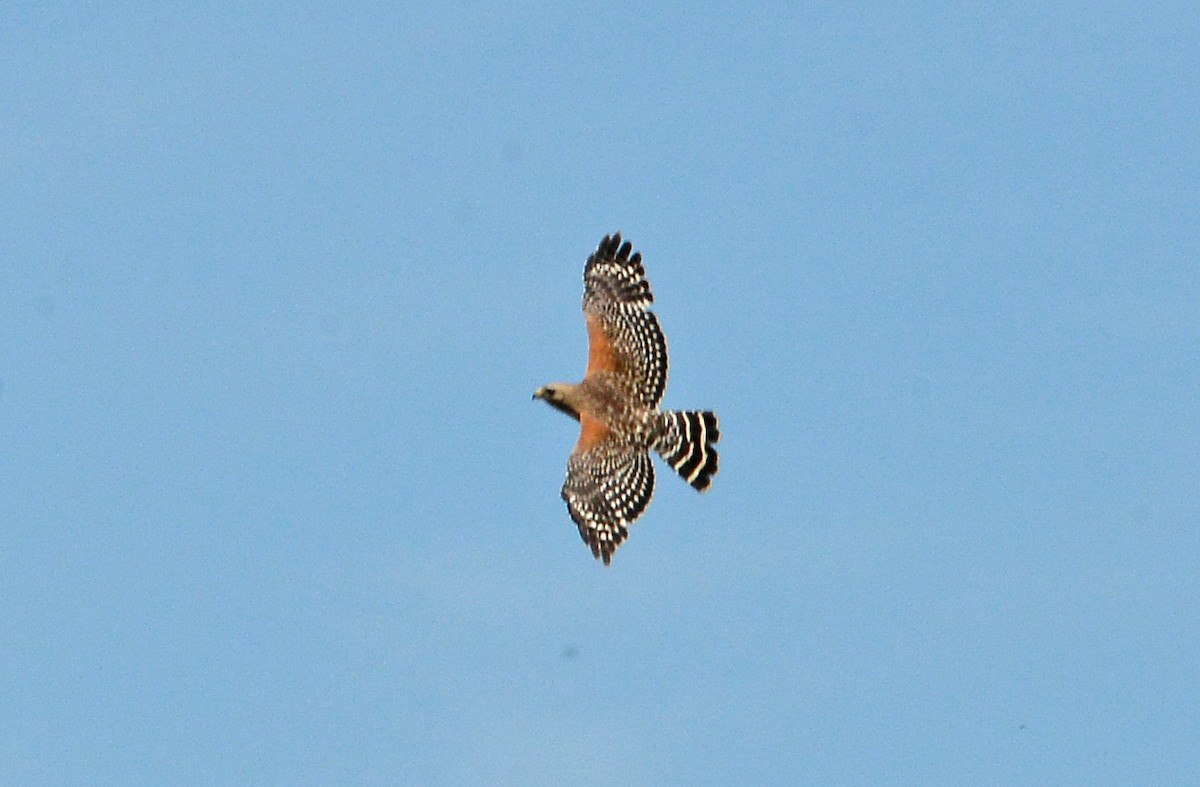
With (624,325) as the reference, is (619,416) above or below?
below

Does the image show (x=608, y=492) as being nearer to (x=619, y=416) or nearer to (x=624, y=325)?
(x=619, y=416)

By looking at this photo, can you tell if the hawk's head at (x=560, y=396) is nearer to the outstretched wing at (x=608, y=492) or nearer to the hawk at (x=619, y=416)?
the hawk at (x=619, y=416)

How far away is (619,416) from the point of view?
101 feet

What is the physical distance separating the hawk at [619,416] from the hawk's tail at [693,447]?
0.05ft

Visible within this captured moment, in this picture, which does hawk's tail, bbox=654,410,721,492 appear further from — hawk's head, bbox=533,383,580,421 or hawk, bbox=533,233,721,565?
hawk's head, bbox=533,383,580,421

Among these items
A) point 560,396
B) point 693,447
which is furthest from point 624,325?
point 693,447

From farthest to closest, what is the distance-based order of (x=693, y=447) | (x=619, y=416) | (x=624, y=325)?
(x=624, y=325)
(x=619, y=416)
(x=693, y=447)

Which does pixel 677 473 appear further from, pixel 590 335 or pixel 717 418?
pixel 590 335

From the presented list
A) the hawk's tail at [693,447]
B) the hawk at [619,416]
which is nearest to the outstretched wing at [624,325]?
the hawk at [619,416]

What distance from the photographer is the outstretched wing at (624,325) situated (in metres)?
31.3

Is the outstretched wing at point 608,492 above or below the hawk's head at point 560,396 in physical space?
below

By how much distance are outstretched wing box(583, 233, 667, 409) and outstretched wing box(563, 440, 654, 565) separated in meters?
1.23

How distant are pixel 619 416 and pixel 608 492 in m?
1.34

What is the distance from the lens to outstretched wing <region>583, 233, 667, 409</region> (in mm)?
31297
